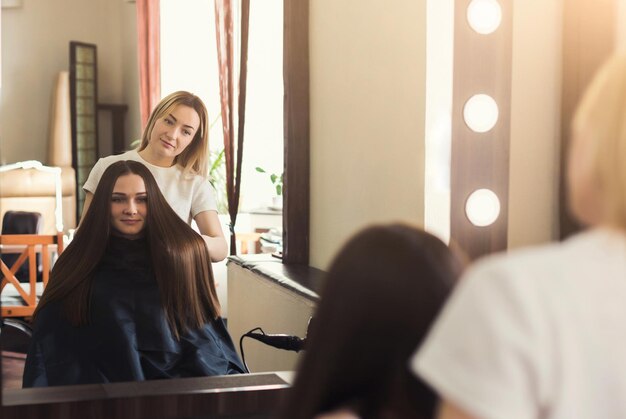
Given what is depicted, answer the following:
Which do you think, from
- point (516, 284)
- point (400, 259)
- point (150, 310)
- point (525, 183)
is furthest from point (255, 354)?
point (516, 284)

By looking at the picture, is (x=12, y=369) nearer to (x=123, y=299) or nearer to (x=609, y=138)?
(x=123, y=299)

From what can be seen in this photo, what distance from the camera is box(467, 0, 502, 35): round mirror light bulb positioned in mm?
1166

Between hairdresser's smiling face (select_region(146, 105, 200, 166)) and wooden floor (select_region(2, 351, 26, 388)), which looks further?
hairdresser's smiling face (select_region(146, 105, 200, 166))

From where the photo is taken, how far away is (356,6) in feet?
4.12

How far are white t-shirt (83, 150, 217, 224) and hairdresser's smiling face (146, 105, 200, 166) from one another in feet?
0.06

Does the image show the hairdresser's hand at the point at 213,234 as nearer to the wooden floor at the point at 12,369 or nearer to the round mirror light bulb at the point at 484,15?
the wooden floor at the point at 12,369

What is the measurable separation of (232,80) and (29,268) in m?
0.47

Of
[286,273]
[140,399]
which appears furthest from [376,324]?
[286,273]

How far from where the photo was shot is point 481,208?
3.90 ft

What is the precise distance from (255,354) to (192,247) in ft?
0.62

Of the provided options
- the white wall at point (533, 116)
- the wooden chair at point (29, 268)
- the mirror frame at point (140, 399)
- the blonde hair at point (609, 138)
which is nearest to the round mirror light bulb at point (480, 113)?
the white wall at point (533, 116)

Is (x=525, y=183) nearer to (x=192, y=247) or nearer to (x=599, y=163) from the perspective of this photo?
(x=192, y=247)

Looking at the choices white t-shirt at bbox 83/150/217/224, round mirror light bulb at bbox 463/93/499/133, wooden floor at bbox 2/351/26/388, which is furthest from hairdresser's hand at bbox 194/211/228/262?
round mirror light bulb at bbox 463/93/499/133

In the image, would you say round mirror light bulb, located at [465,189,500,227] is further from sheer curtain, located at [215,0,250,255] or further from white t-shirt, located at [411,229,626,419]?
white t-shirt, located at [411,229,626,419]
